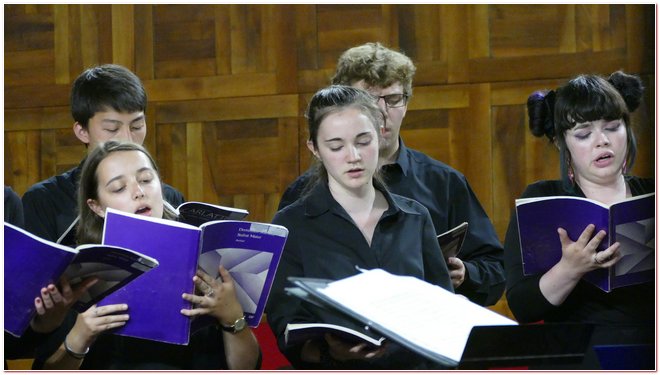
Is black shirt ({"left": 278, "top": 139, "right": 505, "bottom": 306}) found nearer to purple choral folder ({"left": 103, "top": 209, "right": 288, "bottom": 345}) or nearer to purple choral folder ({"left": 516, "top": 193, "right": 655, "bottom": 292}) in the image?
purple choral folder ({"left": 516, "top": 193, "right": 655, "bottom": 292})

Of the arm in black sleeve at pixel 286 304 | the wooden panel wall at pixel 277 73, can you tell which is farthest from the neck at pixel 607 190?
the wooden panel wall at pixel 277 73

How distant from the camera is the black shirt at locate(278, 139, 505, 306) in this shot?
2.76 metres

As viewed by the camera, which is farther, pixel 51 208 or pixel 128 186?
pixel 51 208

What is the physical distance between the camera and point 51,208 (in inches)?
108

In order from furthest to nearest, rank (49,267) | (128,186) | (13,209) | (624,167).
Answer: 1. (13,209)
2. (624,167)
3. (128,186)
4. (49,267)

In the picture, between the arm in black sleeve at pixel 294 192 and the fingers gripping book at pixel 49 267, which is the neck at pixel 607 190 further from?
the fingers gripping book at pixel 49 267

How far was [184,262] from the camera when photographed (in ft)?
6.24

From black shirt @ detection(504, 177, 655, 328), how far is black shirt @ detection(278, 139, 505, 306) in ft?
1.46

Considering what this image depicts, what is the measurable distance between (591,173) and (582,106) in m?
0.17

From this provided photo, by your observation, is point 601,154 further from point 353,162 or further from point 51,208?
point 51,208

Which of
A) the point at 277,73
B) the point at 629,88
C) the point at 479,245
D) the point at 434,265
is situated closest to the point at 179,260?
the point at 434,265

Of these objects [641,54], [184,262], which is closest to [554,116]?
[184,262]

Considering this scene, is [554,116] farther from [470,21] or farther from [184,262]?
[470,21]

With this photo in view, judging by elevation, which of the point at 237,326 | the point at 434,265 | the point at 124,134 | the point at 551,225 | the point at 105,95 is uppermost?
the point at 105,95
